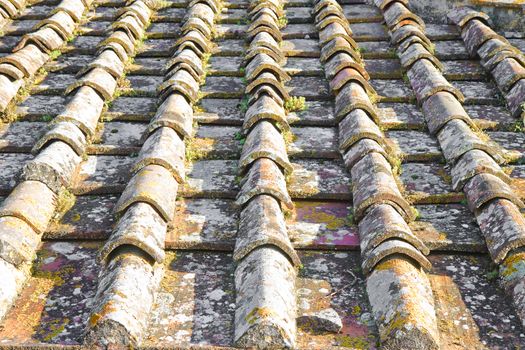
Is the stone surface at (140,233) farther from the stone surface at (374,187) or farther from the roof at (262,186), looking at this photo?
the stone surface at (374,187)

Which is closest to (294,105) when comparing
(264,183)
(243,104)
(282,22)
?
(243,104)

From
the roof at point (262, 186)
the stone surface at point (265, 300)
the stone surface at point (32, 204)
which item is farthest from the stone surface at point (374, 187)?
the stone surface at point (32, 204)

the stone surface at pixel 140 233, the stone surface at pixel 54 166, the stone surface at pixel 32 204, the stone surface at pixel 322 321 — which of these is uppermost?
the stone surface at pixel 54 166

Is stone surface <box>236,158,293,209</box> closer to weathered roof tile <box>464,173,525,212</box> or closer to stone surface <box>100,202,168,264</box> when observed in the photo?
stone surface <box>100,202,168,264</box>

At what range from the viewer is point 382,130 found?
455 centimetres

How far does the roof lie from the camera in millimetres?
2920

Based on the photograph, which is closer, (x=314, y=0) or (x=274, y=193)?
(x=274, y=193)

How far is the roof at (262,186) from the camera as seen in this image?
2920 millimetres

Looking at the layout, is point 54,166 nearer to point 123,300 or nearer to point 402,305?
point 123,300

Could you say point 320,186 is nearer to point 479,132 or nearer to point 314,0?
point 479,132

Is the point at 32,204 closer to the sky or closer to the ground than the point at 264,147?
closer to the ground

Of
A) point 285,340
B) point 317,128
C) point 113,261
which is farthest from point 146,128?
point 285,340

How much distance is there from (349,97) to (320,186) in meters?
0.98

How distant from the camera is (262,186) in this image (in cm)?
357
